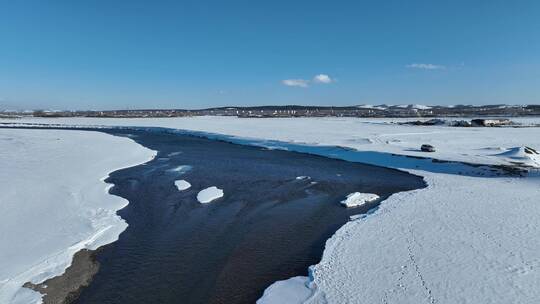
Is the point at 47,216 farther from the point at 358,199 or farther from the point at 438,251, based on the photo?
the point at 438,251

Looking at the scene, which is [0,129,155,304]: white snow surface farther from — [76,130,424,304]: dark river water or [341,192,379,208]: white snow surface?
[341,192,379,208]: white snow surface

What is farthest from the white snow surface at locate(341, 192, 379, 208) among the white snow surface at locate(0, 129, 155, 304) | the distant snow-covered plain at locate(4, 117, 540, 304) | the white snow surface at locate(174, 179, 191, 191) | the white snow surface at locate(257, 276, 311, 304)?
the white snow surface at locate(0, 129, 155, 304)

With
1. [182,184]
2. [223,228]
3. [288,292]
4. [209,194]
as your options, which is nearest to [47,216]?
[223,228]

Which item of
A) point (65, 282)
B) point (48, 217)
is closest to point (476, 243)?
point (65, 282)

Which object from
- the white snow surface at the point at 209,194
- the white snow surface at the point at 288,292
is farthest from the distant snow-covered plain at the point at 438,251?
the white snow surface at the point at 209,194

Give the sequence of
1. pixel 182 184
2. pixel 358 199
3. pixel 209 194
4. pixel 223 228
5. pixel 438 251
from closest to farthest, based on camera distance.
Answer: pixel 438 251 → pixel 223 228 → pixel 358 199 → pixel 209 194 → pixel 182 184

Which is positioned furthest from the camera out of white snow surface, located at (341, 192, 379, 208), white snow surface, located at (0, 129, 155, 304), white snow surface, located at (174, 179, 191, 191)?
white snow surface, located at (174, 179, 191, 191)
